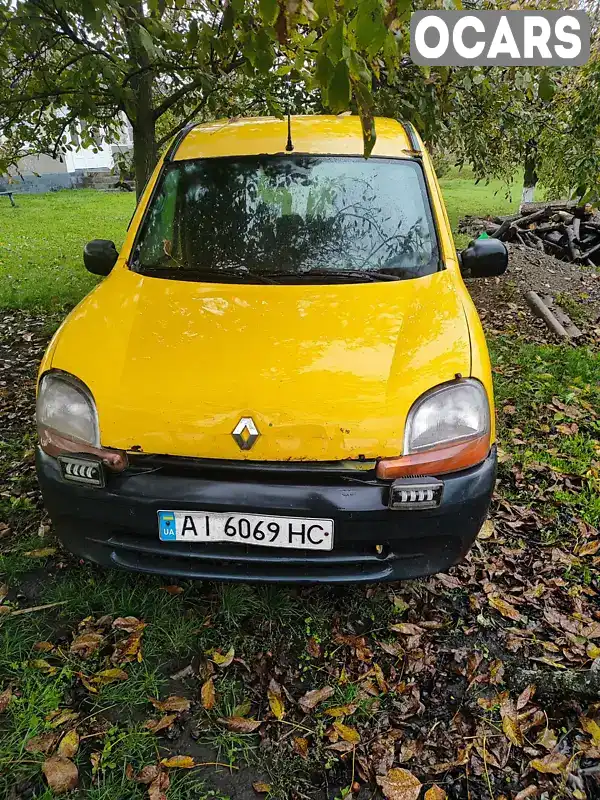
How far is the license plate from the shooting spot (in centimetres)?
202

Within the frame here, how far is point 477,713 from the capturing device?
6.80 ft

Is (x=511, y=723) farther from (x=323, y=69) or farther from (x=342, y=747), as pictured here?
(x=323, y=69)

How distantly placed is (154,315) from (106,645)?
51.7 inches

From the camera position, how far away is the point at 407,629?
244 cm

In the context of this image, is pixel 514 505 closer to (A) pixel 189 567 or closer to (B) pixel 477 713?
(B) pixel 477 713

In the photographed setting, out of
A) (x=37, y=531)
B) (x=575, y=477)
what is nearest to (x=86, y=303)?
(x=37, y=531)

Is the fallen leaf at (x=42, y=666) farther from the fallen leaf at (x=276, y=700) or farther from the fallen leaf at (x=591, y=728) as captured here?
the fallen leaf at (x=591, y=728)

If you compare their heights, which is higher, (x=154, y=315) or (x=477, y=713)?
(x=154, y=315)

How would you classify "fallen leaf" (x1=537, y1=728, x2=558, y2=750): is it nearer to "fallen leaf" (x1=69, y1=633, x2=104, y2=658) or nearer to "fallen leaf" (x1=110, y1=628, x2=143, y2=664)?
"fallen leaf" (x1=110, y1=628, x2=143, y2=664)

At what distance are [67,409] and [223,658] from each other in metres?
1.10

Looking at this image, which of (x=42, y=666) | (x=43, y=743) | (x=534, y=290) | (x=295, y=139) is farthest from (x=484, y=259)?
(x=534, y=290)

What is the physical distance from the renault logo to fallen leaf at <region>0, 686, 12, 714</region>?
1199mm

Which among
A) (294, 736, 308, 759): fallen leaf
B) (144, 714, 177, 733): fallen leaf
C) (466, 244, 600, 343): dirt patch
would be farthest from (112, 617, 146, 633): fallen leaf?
(466, 244, 600, 343): dirt patch

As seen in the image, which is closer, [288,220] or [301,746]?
[301,746]
